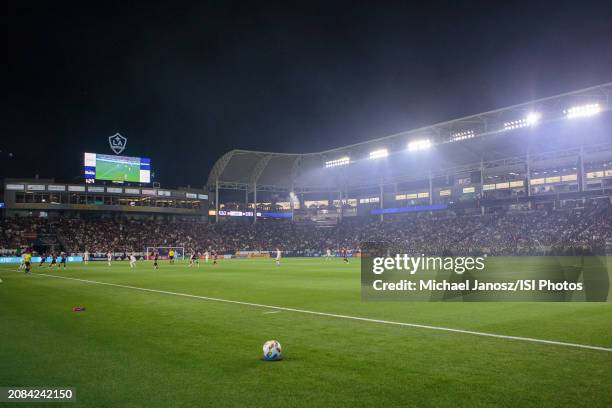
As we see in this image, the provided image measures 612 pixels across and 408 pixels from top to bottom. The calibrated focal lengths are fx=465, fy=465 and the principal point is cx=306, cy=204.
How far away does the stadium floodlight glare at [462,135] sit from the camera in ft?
217

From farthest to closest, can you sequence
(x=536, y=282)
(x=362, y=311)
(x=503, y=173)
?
(x=503, y=173), (x=536, y=282), (x=362, y=311)

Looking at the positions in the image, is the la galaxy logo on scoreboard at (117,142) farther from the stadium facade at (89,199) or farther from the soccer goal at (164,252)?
the soccer goal at (164,252)

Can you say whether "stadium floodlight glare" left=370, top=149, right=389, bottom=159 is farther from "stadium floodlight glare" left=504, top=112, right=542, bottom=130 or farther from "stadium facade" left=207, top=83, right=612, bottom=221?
"stadium floodlight glare" left=504, top=112, right=542, bottom=130

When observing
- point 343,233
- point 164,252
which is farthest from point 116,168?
point 343,233

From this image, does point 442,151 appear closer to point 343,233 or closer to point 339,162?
point 339,162

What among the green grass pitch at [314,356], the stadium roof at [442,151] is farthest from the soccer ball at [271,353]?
the stadium roof at [442,151]

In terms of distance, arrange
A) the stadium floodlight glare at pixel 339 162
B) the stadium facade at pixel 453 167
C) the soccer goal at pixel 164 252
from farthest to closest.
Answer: the stadium floodlight glare at pixel 339 162, the soccer goal at pixel 164 252, the stadium facade at pixel 453 167

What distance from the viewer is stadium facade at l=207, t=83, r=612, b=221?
6072cm

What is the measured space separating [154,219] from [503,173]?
64.3 m

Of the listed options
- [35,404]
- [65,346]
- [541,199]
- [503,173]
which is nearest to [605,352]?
[35,404]

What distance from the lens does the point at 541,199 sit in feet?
218

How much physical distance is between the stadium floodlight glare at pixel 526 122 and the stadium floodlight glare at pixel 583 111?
11.3 feet

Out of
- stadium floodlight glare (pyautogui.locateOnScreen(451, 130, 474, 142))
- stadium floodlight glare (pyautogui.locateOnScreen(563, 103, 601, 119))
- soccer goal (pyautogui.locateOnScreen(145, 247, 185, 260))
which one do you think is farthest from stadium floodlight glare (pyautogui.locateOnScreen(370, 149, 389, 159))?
soccer goal (pyautogui.locateOnScreen(145, 247, 185, 260))

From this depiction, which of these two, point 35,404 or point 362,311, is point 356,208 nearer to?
point 362,311
